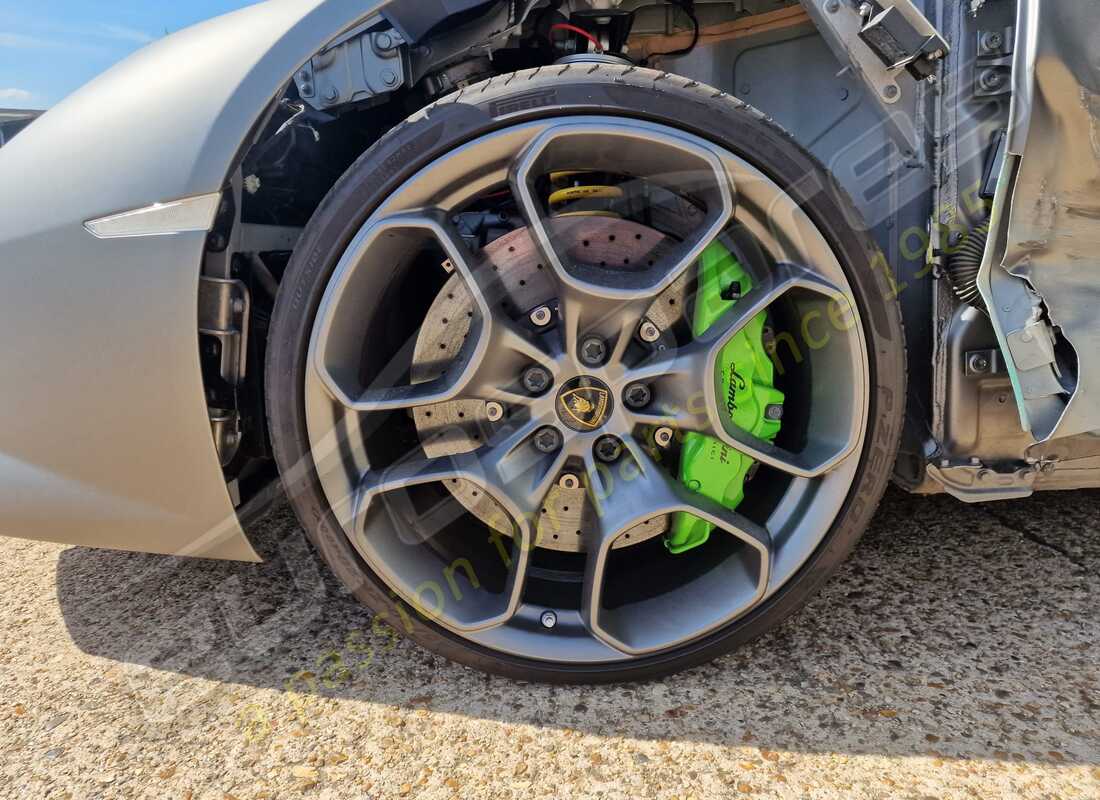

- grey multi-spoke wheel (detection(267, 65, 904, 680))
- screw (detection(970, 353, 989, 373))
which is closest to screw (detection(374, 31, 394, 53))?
grey multi-spoke wheel (detection(267, 65, 904, 680))

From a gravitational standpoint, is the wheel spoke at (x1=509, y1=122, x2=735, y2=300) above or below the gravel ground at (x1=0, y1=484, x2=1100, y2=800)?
above

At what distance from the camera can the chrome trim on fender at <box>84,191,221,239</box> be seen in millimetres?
1191

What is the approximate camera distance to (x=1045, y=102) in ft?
3.79

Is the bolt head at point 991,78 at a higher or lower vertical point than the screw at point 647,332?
higher

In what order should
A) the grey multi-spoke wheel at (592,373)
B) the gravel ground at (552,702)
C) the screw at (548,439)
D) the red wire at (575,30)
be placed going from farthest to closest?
the red wire at (575,30), the screw at (548,439), the grey multi-spoke wheel at (592,373), the gravel ground at (552,702)

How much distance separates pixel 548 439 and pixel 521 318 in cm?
24

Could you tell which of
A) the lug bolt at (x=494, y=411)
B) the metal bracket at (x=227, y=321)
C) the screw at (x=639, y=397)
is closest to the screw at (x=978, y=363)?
the screw at (x=639, y=397)

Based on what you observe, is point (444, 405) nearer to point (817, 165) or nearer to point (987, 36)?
point (817, 165)

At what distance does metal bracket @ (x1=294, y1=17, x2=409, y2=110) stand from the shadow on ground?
3.54 feet

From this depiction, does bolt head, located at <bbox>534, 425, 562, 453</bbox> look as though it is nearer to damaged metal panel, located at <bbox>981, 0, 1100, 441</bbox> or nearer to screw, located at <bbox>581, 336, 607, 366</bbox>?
screw, located at <bbox>581, 336, 607, 366</bbox>

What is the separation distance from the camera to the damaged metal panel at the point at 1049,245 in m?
1.15

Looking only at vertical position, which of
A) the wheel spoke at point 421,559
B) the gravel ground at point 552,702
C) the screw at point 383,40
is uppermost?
the screw at point 383,40

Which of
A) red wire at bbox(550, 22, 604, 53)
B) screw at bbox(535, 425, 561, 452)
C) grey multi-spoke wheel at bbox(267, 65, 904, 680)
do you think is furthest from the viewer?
red wire at bbox(550, 22, 604, 53)

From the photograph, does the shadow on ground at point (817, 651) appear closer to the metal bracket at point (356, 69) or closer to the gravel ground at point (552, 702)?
the gravel ground at point (552, 702)
